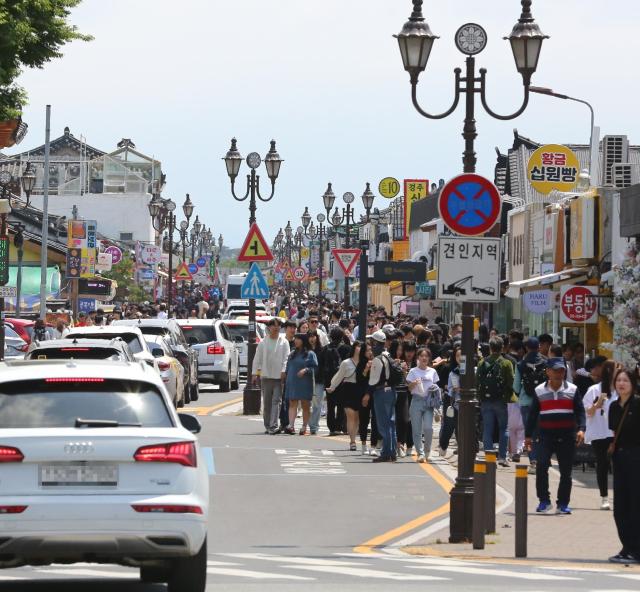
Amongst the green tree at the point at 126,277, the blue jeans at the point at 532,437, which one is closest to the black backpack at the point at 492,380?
the blue jeans at the point at 532,437

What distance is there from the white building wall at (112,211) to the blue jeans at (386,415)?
4557 inches

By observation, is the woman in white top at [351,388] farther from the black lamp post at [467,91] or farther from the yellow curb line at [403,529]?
the black lamp post at [467,91]

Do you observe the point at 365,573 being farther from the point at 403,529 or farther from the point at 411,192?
the point at 411,192

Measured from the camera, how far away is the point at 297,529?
16.5 metres

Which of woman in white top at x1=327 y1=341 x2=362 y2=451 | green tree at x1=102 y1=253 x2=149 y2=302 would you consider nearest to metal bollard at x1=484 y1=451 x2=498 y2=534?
woman in white top at x1=327 y1=341 x2=362 y2=451

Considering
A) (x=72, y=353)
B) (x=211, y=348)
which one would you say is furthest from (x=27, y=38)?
(x=211, y=348)

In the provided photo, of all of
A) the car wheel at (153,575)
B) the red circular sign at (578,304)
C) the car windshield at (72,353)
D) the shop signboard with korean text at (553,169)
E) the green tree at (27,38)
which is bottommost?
the car wheel at (153,575)

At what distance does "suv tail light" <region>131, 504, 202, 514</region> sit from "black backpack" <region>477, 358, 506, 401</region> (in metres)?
13.7

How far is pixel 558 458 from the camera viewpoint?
733 inches

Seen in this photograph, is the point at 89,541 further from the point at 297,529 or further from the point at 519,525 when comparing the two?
the point at 297,529

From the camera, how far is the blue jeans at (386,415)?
77.4ft

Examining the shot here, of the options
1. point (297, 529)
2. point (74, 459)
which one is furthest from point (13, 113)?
point (74, 459)

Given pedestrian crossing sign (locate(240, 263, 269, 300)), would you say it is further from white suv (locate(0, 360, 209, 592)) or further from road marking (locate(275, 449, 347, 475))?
white suv (locate(0, 360, 209, 592))

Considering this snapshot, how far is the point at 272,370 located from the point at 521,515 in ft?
45.0
